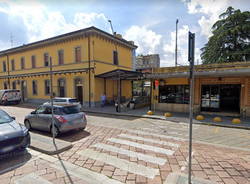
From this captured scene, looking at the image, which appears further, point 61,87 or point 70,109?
point 61,87

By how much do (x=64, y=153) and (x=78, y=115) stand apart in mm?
2235

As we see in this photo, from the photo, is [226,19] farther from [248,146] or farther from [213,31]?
[248,146]

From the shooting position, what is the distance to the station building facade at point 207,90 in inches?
384

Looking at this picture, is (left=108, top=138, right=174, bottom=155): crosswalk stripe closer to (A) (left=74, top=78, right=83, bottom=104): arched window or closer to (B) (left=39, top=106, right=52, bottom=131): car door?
(B) (left=39, top=106, right=52, bottom=131): car door

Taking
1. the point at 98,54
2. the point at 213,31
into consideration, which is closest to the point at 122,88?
the point at 98,54

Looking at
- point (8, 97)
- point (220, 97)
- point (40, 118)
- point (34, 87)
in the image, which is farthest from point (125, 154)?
point (34, 87)

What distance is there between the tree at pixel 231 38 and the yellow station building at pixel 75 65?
1321 cm

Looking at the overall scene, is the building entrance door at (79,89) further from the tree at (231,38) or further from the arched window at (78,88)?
the tree at (231,38)

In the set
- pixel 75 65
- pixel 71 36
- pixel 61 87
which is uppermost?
pixel 71 36

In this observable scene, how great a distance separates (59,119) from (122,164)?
11.7 ft

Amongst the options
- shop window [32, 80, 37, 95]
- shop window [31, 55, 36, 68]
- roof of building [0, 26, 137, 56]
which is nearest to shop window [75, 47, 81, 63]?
roof of building [0, 26, 137, 56]

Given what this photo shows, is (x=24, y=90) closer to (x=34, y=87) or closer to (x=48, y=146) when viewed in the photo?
(x=34, y=87)

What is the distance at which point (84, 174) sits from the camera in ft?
11.5

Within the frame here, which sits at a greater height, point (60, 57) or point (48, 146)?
point (60, 57)
